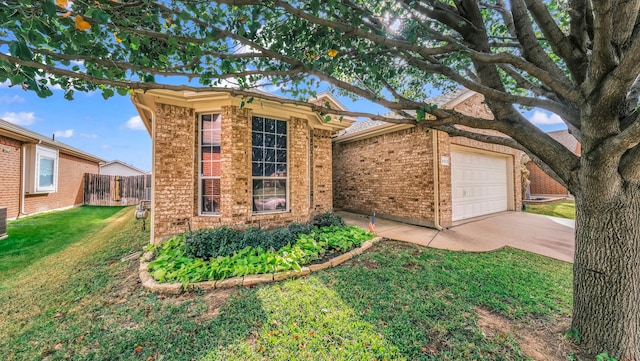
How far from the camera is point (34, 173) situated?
10609mm

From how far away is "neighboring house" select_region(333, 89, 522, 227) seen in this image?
727cm

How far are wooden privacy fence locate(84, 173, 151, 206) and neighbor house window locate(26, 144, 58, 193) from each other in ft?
9.56

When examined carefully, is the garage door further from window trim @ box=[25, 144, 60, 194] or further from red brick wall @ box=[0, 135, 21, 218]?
window trim @ box=[25, 144, 60, 194]

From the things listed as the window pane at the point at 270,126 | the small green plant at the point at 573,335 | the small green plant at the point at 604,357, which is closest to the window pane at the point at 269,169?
the window pane at the point at 270,126

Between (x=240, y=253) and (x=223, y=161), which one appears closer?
(x=240, y=253)

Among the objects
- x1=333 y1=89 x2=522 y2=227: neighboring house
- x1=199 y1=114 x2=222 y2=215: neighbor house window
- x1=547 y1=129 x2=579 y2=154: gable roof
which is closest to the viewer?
x1=199 y1=114 x2=222 y2=215: neighbor house window

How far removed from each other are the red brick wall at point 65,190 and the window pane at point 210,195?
1066cm

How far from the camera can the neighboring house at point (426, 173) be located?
727 cm

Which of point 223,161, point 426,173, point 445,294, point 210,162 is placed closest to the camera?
point 445,294

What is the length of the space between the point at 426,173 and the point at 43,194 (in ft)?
55.8

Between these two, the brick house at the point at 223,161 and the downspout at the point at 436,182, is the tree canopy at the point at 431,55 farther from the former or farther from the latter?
the downspout at the point at 436,182

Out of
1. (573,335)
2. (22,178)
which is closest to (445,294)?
(573,335)

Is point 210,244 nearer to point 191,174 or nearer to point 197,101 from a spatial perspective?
point 191,174

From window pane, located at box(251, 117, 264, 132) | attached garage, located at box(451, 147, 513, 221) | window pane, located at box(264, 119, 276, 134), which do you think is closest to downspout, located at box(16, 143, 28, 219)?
window pane, located at box(251, 117, 264, 132)
